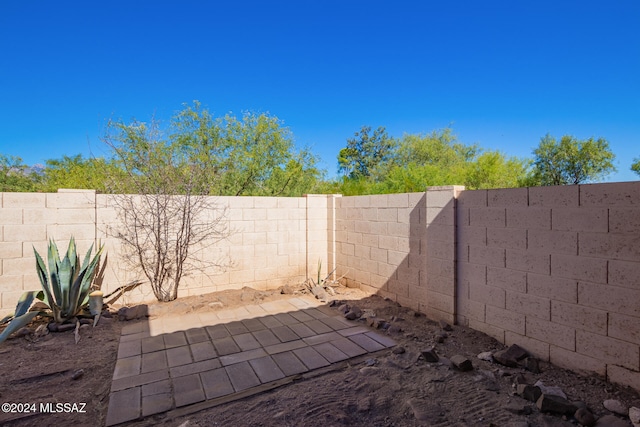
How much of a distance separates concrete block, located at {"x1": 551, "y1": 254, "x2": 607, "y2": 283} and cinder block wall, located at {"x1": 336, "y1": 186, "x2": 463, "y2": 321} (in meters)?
0.96

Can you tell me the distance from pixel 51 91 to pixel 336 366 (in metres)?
11.5

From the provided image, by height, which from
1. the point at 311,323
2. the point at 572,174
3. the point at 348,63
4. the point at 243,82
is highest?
the point at 348,63

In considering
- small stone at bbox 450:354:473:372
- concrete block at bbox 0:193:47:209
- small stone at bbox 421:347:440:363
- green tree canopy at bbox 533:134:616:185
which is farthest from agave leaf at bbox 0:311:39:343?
green tree canopy at bbox 533:134:616:185

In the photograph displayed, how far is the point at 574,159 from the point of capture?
1316 cm

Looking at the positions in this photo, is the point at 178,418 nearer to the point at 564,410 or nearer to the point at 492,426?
the point at 492,426

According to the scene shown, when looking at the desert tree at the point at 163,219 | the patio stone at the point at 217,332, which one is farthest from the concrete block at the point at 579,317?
the desert tree at the point at 163,219

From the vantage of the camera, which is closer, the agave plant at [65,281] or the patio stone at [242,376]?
the patio stone at [242,376]

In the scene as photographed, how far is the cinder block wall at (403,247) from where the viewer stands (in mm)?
3328

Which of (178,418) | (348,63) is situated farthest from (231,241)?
(348,63)

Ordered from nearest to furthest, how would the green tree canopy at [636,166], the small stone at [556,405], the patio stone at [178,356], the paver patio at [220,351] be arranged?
the small stone at [556,405], the paver patio at [220,351], the patio stone at [178,356], the green tree canopy at [636,166]

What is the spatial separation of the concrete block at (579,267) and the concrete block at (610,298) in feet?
0.19

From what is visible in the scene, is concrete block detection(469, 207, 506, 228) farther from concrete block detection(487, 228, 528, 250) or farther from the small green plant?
the small green plant

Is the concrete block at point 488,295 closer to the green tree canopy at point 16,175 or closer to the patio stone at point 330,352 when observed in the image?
the patio stone at point 330,352

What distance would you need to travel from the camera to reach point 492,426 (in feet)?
5.49
